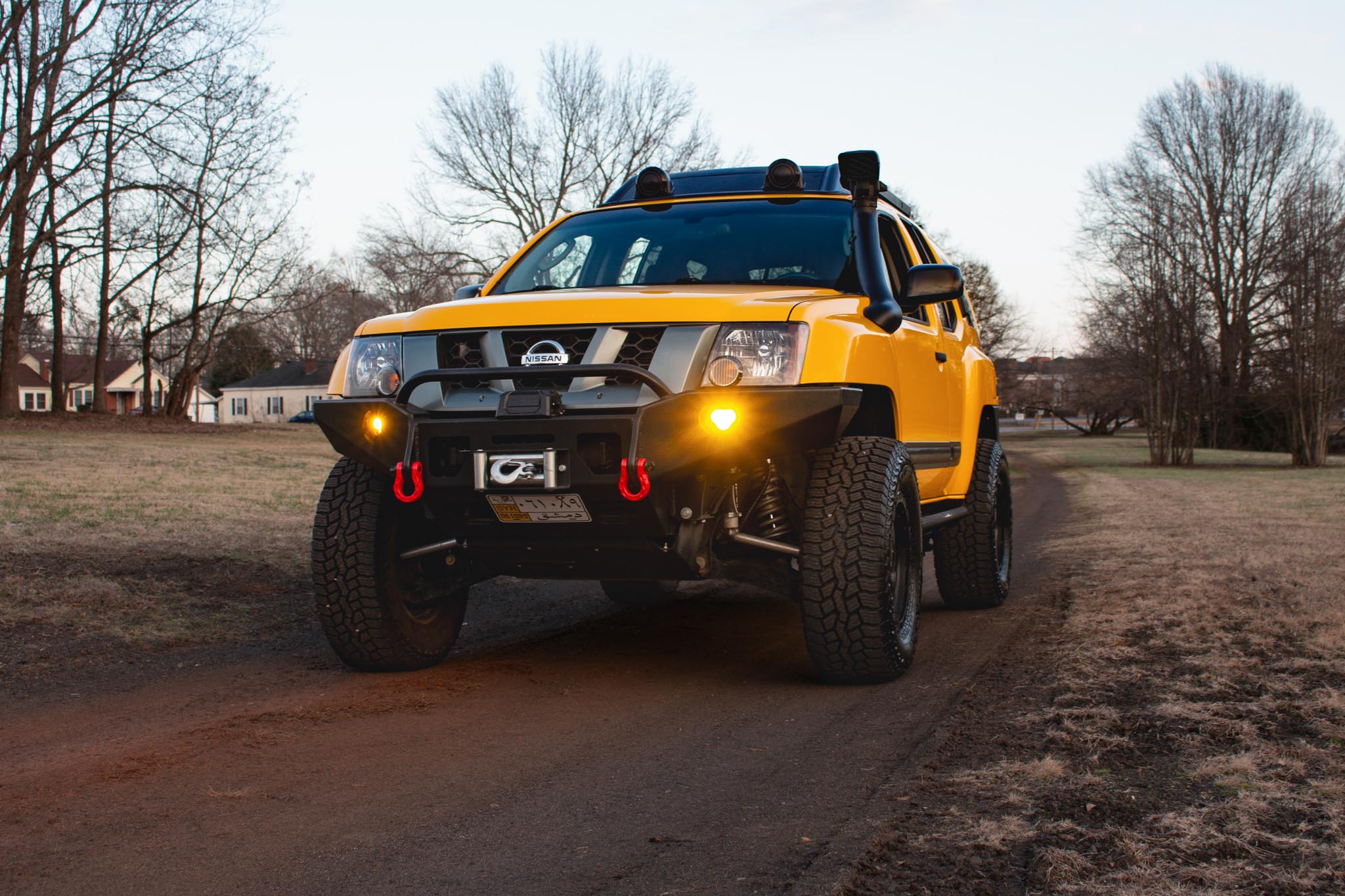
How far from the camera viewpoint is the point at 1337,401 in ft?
94.0

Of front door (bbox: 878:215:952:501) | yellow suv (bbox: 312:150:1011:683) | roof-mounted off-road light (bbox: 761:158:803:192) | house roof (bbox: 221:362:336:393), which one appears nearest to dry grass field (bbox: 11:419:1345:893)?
yellow suv (bbox: 312:150:1011:683)

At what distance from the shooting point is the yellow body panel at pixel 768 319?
14.6ft

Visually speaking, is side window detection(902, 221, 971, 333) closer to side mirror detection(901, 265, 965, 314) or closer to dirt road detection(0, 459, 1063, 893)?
side mirror detection(901, 265, 965, 314)

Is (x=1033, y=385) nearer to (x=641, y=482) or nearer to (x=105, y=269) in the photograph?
(x=105, y=269)

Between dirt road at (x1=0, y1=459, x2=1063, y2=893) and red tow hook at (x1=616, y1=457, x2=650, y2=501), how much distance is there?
2.74 feet

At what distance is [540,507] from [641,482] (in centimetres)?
47

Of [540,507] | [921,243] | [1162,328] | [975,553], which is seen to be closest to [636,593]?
[975,553]

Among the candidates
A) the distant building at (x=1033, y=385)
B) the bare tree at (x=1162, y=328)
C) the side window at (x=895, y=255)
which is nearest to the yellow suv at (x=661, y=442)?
the side window at (x=895, y=255)

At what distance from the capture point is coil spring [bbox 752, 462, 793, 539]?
5.04 meters

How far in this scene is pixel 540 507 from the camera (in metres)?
4.46

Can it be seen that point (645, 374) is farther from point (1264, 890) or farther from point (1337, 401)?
point (1337, 401)

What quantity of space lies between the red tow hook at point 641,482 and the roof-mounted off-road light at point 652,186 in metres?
2.65

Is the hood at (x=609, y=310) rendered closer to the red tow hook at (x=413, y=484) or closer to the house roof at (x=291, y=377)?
the red tow hook at (x=413, y=484)

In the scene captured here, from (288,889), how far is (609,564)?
7.07 ft
